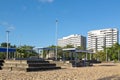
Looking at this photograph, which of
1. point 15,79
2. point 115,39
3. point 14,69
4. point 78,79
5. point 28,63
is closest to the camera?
point 15,79

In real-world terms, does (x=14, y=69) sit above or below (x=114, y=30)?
below

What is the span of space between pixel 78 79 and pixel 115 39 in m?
173

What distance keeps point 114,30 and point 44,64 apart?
17328cm

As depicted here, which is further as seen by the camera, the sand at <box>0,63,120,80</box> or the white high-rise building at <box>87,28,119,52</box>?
the white high-rise building at <box>87,28,119,52</box>

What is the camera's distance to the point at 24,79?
1631 cm

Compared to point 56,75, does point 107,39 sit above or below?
above

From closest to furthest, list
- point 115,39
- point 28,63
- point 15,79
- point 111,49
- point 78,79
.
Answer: point 15,79
point 78,79
point 28,63
point 111,49
point 115,39

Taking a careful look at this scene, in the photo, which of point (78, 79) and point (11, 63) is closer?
point (78, 79)

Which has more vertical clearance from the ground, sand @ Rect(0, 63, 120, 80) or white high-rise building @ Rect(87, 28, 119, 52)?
white high-rise building @ Rect(87, 28, 119, 52)

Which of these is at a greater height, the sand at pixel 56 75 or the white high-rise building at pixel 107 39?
the white high-rise building at pixel 107 39

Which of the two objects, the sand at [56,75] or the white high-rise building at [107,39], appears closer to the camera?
the sand at [56,75]

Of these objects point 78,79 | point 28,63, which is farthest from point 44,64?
point 78,79

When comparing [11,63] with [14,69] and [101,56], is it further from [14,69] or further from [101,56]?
[101,56]

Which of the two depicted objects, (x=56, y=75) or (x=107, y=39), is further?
(x=107, y=39)
